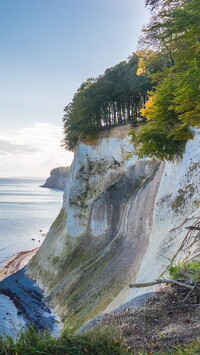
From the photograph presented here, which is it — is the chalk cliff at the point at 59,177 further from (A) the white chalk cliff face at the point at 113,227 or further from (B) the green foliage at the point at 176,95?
(B) the green foliage at the point at 176,95

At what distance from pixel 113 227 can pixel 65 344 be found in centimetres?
2287

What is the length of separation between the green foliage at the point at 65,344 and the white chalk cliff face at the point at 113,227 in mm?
5571

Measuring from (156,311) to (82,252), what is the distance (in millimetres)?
22972

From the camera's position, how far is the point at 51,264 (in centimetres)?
3028

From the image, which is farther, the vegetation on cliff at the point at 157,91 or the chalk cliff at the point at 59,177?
the chalk cliff at the point at 59,177

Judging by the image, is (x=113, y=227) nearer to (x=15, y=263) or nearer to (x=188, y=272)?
(x=15, y=263)

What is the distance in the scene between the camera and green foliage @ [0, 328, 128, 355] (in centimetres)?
416

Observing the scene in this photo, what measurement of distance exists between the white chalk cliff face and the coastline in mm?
2983

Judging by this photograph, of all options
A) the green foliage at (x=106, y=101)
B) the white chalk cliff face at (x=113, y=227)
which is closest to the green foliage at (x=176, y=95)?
the white chalk cliff face at (x=113, y=227)

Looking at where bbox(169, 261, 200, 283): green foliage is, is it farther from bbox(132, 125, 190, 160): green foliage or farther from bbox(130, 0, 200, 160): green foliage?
bbox(132, 125, 190, 160): green foliage

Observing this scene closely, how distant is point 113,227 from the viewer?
27.1 metres

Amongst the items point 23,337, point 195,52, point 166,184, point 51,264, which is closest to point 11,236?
point 51,264

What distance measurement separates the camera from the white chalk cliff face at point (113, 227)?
14.6 m

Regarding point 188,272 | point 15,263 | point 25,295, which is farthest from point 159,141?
point 15,263
